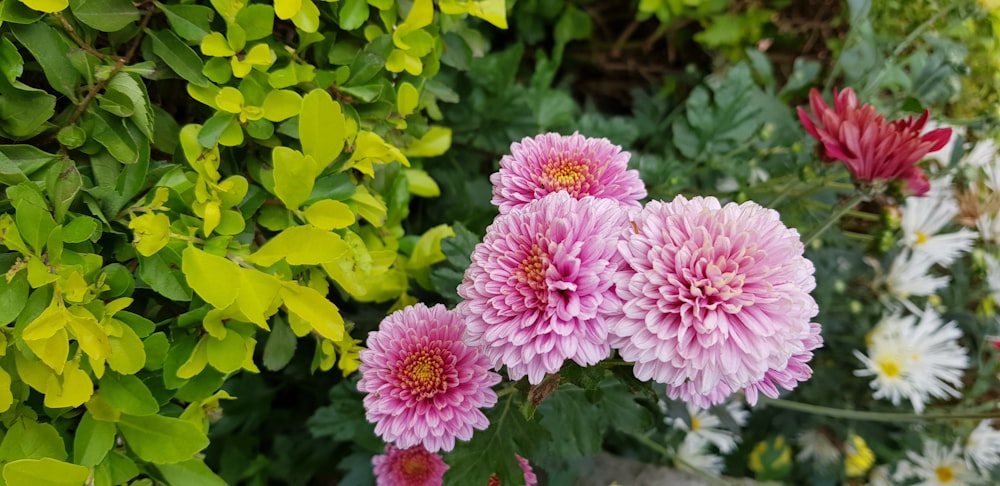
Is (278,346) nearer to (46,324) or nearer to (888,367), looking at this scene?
(46,324)

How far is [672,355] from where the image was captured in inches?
16.4

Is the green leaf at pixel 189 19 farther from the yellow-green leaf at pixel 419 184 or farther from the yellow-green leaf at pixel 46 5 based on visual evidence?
the yellow-green leaf at pixel 419 184

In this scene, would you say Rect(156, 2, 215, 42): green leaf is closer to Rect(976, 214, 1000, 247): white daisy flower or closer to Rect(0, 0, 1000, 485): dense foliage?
Rect(0, 0, 1000, 485): dense foliage

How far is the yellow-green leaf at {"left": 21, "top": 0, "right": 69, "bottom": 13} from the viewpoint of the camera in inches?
→ 17.8

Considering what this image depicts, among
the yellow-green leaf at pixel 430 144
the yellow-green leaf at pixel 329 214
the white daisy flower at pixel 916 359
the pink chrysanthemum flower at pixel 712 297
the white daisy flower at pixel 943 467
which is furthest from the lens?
the white daisy flower at pixel 943 467

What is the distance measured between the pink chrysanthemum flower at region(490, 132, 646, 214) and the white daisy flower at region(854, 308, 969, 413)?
24.7 inches

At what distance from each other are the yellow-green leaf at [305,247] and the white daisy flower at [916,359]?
797 mm

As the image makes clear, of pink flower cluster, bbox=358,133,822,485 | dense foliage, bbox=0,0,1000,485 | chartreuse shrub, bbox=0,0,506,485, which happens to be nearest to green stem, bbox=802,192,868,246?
dense foliage, bbox=0,0,1000,485

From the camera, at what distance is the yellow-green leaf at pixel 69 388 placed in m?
0.46

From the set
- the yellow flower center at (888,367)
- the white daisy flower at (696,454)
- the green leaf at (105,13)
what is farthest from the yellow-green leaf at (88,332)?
the yellow flower center at (888,367)

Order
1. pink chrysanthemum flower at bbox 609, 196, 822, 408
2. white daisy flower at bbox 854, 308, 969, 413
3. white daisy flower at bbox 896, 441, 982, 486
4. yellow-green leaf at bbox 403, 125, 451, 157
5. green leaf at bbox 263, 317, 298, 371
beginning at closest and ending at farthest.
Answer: pink chrysanthemum flower at bbox 609, 196, 822, 408 < green leaf at bbox 263, 317, 298, 371 < yellow-green leaf at bbox 403, 125, 451, 157 < white daisy flower at bbox 854, 308, 969, 413 < white daisy flower at bbox 896, 441, 982, 486

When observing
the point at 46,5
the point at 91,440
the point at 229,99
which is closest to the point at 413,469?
the point at 91,440

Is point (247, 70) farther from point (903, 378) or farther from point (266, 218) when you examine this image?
point (903, 378)

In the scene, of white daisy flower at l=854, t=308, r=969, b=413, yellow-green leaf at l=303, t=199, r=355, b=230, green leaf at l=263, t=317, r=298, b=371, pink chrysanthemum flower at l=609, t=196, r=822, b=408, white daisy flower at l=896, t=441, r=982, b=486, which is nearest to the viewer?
pink chrysanthemum flower at l=609, t=196, r=822, b=408
